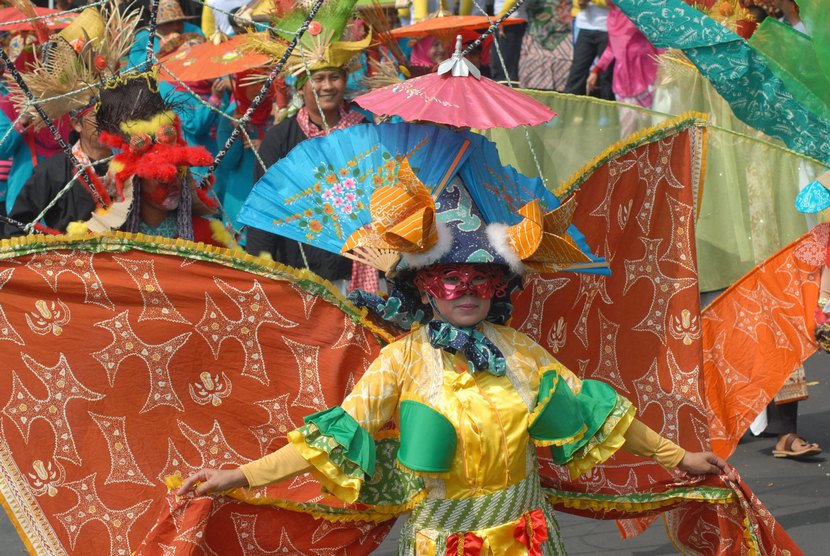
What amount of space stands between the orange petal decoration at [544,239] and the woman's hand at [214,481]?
0.97 meters

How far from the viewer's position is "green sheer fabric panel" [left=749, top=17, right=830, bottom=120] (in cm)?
485

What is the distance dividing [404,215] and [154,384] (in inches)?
36.1

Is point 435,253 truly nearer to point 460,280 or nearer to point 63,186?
point 460,280

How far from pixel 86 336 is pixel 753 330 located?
2.63m

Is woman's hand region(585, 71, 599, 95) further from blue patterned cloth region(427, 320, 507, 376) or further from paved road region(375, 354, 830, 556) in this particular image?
blue patterned cloth region(427, 320, 507, 376)

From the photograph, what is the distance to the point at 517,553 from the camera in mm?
3730

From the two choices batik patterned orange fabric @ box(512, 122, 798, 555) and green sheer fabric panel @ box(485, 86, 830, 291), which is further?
green sheer fabric panel @ box(485, 86, 830, 291)

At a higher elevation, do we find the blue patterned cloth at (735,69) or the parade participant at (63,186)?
the blue patterned cloth at (735,69)

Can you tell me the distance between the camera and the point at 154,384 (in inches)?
152

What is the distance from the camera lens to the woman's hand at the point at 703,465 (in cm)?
389

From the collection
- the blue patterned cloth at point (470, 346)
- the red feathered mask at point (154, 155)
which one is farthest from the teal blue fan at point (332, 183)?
the red feathered mask at point (154, 155)

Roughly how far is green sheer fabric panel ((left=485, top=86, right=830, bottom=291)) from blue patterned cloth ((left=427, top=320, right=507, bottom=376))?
10.4 feet

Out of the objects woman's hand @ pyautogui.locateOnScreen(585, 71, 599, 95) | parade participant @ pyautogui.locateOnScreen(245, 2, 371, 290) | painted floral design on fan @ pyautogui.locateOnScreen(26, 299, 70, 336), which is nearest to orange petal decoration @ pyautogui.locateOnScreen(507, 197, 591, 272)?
painted floral design on fan @ pyautogui.locateOnScreen(26, 299, 70, 336)

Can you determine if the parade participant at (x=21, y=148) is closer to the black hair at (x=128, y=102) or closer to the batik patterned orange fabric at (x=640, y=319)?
the black hair at (x=128, y=102)
